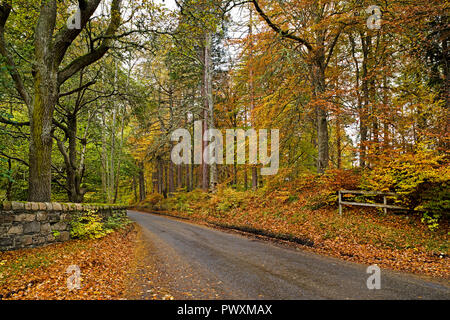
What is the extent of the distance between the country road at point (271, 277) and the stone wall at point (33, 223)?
2.83 metres

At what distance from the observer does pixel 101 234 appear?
7836 mm

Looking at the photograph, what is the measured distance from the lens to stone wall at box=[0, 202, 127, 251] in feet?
17.5

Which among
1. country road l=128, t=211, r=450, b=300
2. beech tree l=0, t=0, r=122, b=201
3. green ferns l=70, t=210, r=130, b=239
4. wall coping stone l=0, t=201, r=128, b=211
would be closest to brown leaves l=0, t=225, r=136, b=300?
green ferns l=70, t=210, r=130, b=239

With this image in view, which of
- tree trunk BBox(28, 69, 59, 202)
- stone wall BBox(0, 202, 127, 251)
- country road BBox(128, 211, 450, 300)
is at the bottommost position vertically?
country road BBox(128, 211, 450, 300)

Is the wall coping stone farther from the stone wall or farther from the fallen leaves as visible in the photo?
the fallen leaves

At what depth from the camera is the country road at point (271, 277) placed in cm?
374

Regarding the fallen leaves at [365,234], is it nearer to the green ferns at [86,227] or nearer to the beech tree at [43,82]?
the green ferns at [86,227]

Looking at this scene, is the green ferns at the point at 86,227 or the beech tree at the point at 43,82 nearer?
the beech tree at the point at 43,82

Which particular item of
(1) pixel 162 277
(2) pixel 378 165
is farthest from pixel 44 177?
(2) pixel 378 165

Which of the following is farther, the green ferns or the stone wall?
the green ferns

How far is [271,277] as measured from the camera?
176 inches

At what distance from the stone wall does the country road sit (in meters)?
2.83

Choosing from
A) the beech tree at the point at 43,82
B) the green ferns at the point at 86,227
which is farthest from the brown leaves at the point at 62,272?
the beech tree at the point at 43,82
